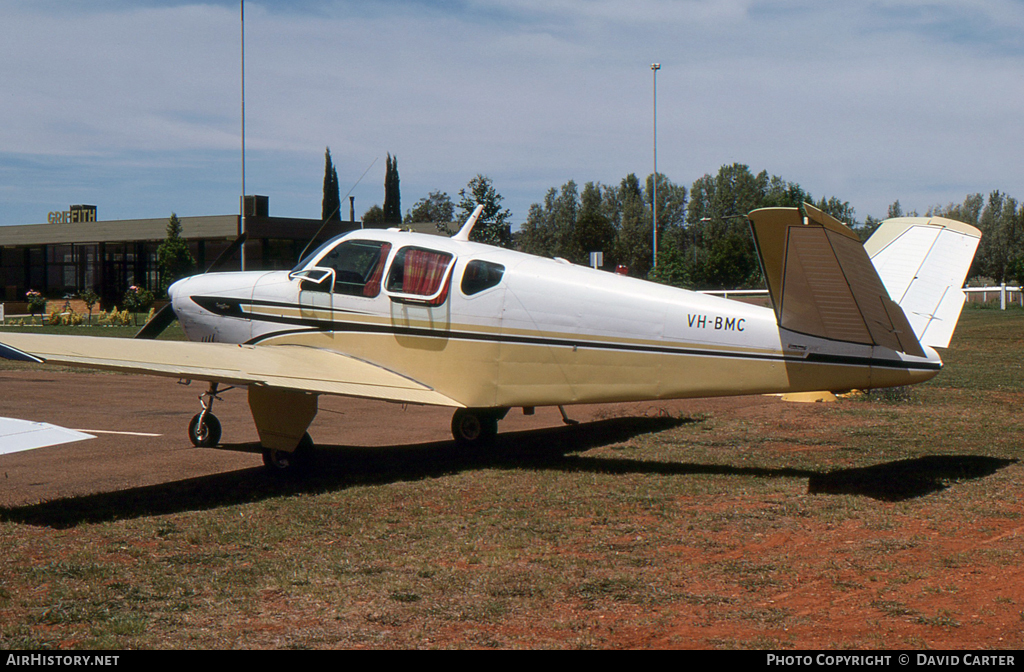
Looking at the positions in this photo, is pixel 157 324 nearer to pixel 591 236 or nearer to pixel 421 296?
pixel 421 296

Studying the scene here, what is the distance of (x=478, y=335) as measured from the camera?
30.3ft

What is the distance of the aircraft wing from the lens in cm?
732

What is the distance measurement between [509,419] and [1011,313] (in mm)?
39405

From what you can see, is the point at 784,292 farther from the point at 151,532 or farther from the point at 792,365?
the point at 151,532

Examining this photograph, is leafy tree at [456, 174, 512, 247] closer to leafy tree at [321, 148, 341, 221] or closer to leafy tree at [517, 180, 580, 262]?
leafy tree at [321, 148, 341, 221]

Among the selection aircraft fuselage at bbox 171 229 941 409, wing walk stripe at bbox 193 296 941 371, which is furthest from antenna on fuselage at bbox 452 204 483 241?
wing walk stripe at bbox 193 296 941 371

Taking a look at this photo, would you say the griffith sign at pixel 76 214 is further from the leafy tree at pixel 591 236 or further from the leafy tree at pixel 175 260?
the leafy tree at pixel 591 236

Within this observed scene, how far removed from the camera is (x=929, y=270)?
328 inches

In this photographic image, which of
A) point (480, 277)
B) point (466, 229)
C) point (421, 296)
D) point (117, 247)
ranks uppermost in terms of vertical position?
point (117, 247)

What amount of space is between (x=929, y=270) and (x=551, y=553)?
16.6ft

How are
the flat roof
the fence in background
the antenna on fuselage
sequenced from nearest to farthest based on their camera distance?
1. the antenna on fuselage
2. the fence in background
3. the flat roof

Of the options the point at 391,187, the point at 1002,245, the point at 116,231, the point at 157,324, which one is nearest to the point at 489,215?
the point at 157,324

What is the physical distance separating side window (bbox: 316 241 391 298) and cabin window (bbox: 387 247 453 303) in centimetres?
18

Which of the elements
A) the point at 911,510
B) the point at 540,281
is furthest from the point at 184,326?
the point at 911,510
